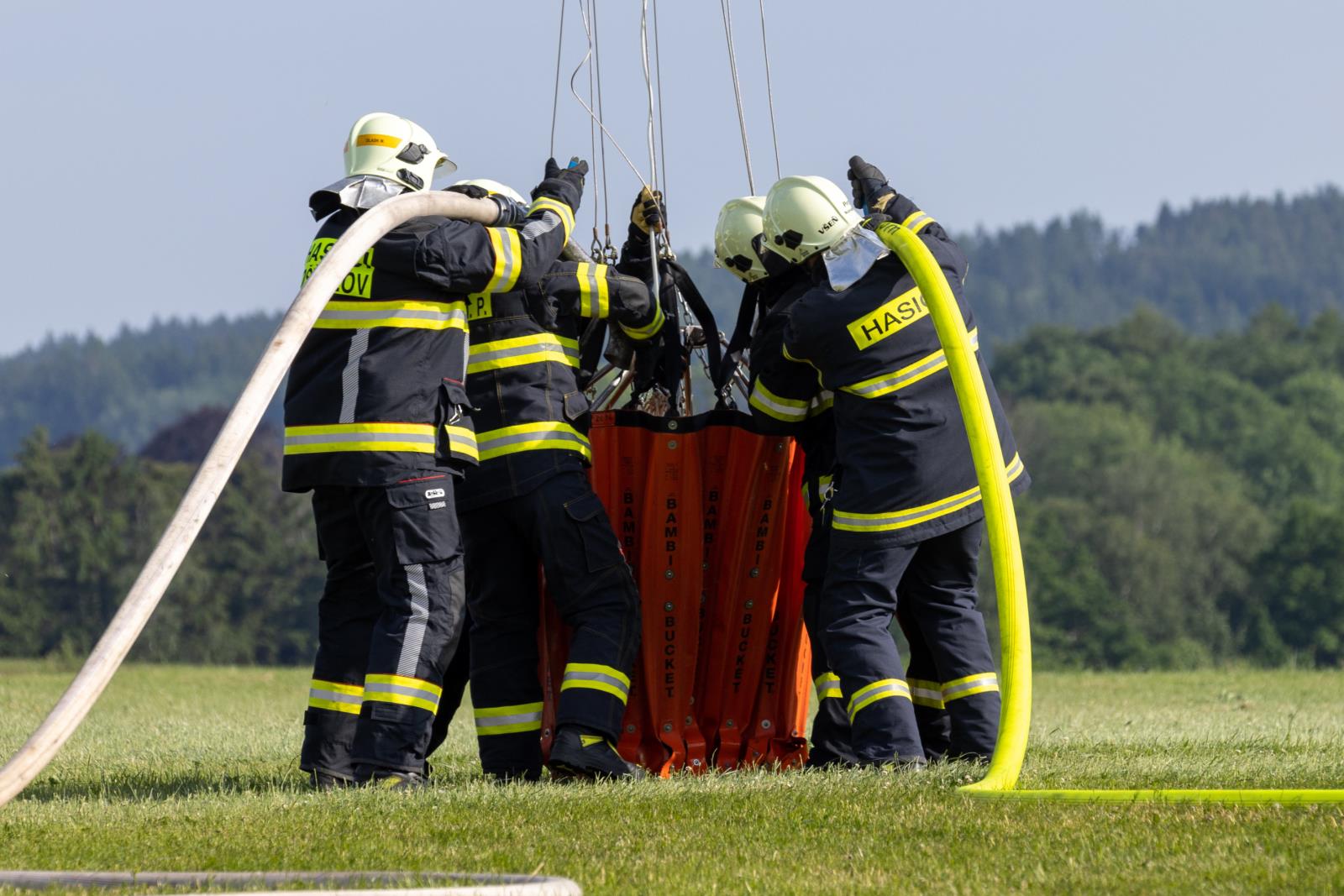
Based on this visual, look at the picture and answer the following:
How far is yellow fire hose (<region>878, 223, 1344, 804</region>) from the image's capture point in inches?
261

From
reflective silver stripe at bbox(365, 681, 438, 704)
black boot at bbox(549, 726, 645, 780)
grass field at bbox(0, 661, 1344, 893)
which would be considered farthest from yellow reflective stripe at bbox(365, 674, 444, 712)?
black boot at bbox(549, 726, 645, 780)

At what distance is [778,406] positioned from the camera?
25.4ft

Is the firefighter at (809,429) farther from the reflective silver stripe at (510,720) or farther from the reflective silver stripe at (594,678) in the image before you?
the reflective silver stripe at (510,720)

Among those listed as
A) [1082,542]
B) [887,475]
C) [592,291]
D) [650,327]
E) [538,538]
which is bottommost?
[1082,542]

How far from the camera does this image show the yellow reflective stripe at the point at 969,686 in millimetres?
7492

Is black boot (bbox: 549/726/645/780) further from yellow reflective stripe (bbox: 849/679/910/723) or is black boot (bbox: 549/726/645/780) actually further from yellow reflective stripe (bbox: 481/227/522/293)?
yellow reflective stripe (bbox: 481/227/522/293)

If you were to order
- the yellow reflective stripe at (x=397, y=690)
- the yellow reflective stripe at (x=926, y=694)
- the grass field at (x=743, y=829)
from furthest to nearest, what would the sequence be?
the yellow reflective stripe at (x=926, y=694) < the yellow reflective stripe at (x=397, y=690) < the grass field at (x=743, y=829)

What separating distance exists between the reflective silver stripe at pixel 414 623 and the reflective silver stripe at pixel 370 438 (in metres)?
0.46

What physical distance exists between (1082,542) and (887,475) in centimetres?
5530

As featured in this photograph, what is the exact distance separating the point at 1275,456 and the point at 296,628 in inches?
1634

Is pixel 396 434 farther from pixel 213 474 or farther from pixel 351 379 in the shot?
pixel 213 474

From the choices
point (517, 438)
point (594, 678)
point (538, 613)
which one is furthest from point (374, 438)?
point (594, 678)

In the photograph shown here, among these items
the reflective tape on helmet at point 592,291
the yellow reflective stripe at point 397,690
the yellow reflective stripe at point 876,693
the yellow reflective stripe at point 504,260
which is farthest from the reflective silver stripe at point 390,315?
the yellow reflective stripe at point 876,693

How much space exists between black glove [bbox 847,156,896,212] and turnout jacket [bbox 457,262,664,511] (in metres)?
1.03
